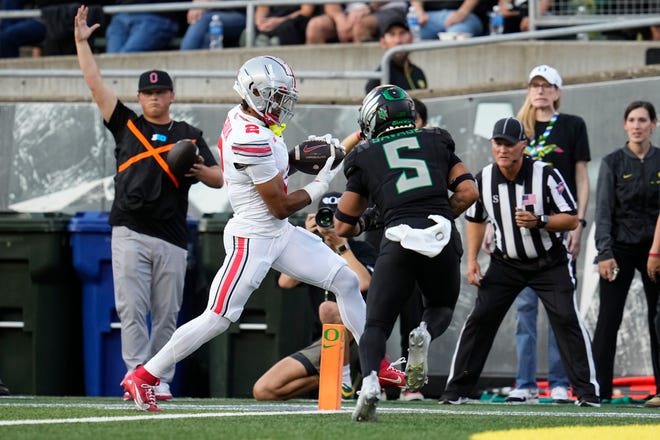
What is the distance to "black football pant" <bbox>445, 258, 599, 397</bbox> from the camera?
29.2 feet

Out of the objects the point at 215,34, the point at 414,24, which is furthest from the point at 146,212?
the point at 215,34

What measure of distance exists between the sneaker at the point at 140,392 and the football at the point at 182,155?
2.14 metres

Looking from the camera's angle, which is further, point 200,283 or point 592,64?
point 592,64

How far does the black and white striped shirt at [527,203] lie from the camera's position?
902cm

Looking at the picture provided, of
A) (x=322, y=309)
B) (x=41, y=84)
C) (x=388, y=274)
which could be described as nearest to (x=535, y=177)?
(x=322, y=309)

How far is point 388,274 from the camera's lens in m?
6.88

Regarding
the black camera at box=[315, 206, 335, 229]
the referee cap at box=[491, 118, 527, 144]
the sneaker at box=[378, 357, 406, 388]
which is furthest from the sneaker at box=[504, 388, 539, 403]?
the sneaker at box=[378, 357, 406, 388]

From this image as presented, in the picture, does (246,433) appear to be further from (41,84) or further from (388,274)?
(41,84)

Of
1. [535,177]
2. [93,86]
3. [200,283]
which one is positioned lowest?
[200,283]

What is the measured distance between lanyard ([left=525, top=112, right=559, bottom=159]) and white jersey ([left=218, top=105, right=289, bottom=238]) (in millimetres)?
2710

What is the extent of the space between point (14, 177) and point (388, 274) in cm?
600

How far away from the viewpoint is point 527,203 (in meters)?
9.05

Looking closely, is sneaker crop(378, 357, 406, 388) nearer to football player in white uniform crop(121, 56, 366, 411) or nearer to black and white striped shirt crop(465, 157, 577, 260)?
football player in white uniform crop(121, 56, 366, 411)

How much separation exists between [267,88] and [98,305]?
3.42 metres
